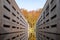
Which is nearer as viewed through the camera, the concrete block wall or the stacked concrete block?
the concrete block wall

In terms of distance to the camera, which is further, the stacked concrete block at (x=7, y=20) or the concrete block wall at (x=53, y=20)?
the stacked concrete block at (x=7, y=20)

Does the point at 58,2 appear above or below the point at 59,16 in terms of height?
above

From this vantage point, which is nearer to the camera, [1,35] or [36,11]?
[1,35]

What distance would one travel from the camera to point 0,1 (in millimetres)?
2020

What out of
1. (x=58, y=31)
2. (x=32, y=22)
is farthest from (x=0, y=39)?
(x=32, y=22)

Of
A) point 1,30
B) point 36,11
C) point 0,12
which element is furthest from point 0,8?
point 36,11

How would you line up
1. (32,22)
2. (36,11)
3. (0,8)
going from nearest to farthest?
(0,8)
(32,22)
(36,11)

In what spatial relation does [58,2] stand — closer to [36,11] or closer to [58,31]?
[58,31]

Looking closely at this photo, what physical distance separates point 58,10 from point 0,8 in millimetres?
780

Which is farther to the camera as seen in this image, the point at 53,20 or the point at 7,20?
the point at 7,20

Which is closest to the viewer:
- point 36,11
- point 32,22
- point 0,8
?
point 0,8

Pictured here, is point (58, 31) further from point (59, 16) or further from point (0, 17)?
point (0, 17)

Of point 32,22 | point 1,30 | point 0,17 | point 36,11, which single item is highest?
point 36,11

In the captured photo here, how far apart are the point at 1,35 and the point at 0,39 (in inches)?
2.9
